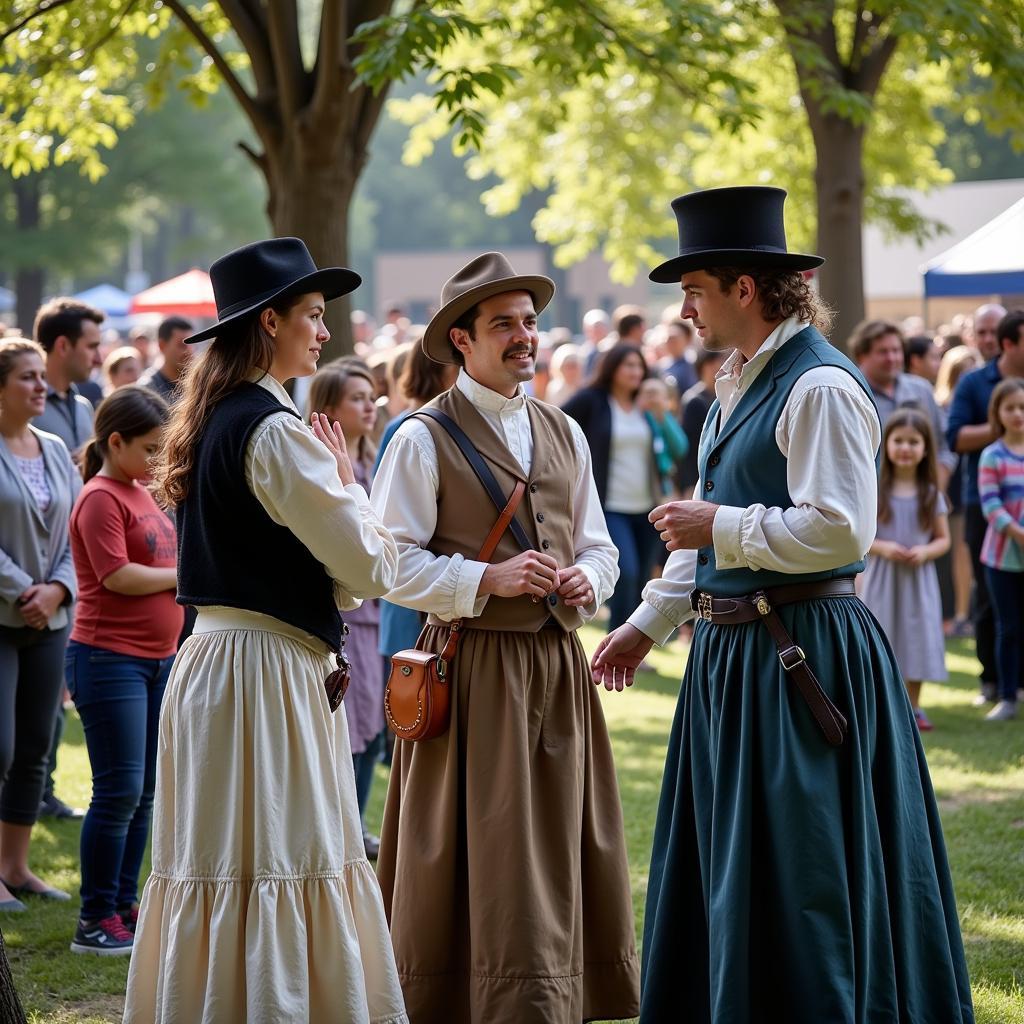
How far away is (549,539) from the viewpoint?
445cm

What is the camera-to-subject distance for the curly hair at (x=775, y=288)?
155 inches

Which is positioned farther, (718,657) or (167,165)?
(167,165)

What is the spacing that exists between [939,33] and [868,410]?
6575mm

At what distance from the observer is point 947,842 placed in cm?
661

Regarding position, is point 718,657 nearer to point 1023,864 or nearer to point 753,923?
point 753,923

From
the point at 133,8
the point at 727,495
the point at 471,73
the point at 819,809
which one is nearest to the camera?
the point at 819,809

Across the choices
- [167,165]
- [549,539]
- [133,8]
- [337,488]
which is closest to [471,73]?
[133,8]

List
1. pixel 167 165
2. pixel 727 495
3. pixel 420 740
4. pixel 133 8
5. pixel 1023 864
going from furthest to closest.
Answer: pixel 167 165 < pixel 133 8 < pixel 1023 864 < pixel 420 740 < pixel 727 495

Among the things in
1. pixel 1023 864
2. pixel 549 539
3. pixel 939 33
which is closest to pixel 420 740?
pixel 549 539

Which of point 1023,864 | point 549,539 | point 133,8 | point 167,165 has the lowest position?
point 1023,864

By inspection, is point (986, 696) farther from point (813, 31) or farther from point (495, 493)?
point (495, 493)

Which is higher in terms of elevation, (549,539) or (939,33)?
(939,33)

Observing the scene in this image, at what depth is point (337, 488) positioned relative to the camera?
12.2 ft

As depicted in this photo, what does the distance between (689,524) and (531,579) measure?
2.03 feet
